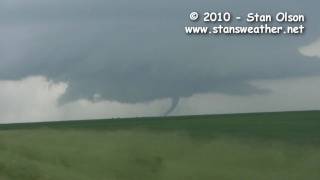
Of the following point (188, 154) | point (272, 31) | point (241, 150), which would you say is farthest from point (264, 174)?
point (272, 31)

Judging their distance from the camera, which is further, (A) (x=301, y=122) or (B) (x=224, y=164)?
(A) (x=301, y=122)

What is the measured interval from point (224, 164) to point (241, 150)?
384mm

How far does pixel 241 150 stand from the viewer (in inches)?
410

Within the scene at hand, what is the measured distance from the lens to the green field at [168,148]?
10023 mm

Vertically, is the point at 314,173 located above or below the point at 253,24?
below

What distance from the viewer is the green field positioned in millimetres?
10023

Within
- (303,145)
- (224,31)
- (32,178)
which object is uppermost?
(224,31)

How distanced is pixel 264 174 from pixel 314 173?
2.64 feet

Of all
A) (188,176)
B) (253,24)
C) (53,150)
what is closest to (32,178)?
(53,150)

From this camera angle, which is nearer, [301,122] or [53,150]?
[53,150]

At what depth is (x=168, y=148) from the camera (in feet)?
33.9

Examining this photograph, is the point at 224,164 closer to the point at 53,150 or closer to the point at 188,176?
the point at 188,176

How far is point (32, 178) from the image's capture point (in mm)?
9688

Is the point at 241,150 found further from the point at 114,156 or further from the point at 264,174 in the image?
the point at 114,156
